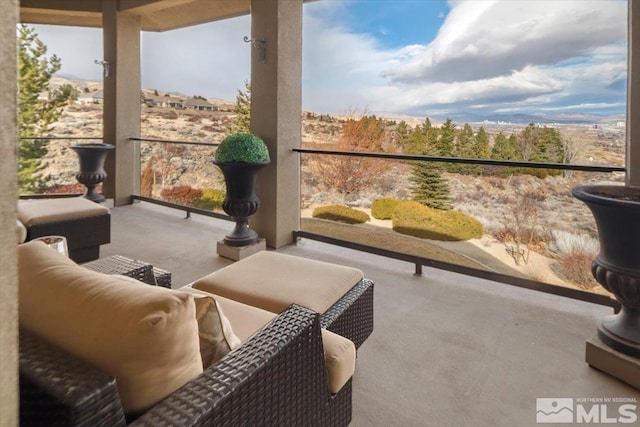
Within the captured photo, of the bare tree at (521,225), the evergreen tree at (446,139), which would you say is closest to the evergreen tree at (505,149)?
the evergreen tree at (446,139)

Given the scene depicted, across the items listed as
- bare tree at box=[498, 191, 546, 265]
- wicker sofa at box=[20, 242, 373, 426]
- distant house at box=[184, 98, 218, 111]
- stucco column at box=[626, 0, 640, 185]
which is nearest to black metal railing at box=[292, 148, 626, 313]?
stucco column at box=[626, 0, 640, 185]

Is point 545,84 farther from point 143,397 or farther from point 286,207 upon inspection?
point 143,397

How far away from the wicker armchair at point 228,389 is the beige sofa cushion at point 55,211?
2901 millimetres

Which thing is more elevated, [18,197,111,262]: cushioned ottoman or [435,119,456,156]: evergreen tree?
[435,119,456,156]: evergreen tree

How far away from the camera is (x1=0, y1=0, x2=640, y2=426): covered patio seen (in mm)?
599

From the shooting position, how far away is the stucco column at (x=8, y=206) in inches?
21.4

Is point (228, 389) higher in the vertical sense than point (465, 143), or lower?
lower

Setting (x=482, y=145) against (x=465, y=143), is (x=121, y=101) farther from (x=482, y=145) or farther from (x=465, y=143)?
(x=482, y=145)

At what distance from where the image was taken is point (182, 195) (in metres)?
6.04

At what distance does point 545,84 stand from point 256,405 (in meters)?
5.93

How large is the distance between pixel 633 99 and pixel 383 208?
247 cm

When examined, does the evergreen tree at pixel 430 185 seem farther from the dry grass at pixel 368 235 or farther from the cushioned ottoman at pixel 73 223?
the cushioned ottoman at pixel 73 223

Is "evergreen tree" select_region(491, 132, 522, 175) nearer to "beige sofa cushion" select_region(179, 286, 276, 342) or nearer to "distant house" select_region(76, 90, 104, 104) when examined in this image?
"beige sofa cushion" select_region(179, 286, 276, 342)

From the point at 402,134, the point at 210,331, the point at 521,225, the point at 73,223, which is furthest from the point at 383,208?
the point at 210,331
